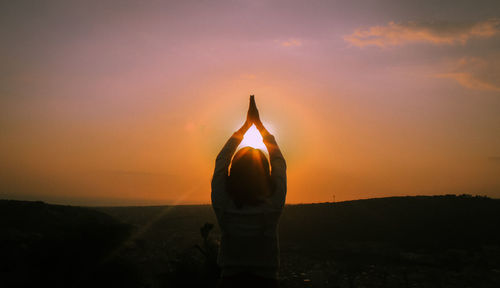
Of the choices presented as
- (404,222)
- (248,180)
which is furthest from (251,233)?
(404,222)

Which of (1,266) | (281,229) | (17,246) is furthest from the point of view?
(281,229)

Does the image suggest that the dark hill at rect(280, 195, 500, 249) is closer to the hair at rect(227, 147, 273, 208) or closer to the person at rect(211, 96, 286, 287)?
the person at rect(211, 96, 286, 287)

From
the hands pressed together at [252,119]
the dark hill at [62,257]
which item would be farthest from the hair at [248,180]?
the dark hill at [62,257]

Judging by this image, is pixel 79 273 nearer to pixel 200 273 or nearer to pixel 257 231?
pixel 200 273

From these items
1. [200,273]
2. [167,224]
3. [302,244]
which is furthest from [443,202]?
[200,273]

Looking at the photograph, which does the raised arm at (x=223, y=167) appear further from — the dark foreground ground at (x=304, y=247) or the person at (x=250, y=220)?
the dark foreground ground at (x=304, y=247)

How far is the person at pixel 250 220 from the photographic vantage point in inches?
86.4

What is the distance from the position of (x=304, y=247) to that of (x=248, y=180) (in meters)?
15.7

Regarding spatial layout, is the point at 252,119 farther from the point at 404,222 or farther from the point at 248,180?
the point at 404,222

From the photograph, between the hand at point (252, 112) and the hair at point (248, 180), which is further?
the hand at point (252, 112)

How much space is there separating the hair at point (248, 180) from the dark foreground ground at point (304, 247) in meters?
1.70

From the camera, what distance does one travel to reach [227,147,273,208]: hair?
7.22 feet

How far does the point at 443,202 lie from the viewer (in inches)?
840

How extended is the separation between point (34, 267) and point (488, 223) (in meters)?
20.3
